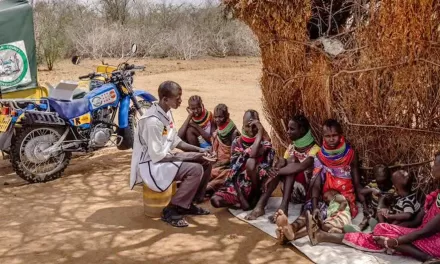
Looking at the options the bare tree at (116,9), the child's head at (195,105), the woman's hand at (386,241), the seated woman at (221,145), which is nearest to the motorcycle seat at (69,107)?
the child's head at (195,105)

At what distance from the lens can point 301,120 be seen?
471 centimetres

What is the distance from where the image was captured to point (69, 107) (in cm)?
598

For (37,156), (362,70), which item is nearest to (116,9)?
(37,156)

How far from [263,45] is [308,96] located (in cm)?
76

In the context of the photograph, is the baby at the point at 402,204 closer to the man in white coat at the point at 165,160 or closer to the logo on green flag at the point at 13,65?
the man in white coat at the point at 165,160

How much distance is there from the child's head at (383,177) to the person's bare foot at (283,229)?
2.85 feet

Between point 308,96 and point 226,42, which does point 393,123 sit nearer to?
point 308,96

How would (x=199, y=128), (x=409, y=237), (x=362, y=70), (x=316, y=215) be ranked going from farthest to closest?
(x=199, y=128), (x=362, y=70), (x=316, y=215), (x=409, y=237)

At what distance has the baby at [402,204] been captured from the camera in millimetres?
3934

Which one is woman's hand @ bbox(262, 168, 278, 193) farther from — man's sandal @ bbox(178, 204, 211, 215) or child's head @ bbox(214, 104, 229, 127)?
child's head @ bbox(214, 104, 229, 127)

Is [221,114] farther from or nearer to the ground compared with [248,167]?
farther from the ground

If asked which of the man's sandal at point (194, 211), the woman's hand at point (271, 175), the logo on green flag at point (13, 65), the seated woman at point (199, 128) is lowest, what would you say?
the man's sandal at point (194, 211)

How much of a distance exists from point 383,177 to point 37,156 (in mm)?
3558

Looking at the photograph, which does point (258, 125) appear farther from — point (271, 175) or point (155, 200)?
point (155, 200)
